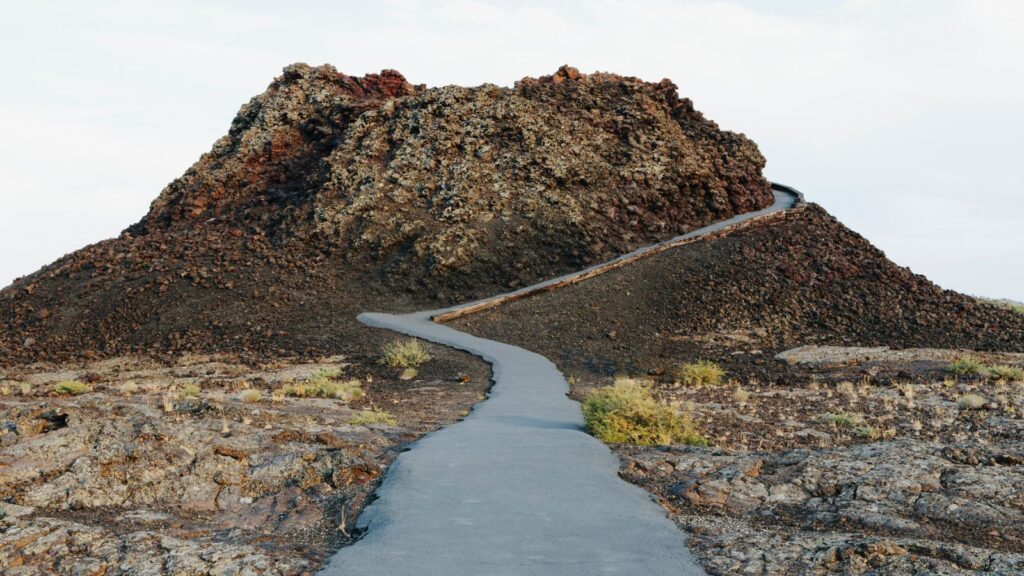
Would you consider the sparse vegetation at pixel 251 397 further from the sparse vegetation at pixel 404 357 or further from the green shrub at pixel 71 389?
the sparse vegetation at pixel 404 357

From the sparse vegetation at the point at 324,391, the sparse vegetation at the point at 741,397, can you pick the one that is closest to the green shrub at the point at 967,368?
the sparse vegetation at the point at 741,397

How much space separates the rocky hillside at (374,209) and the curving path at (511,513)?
16568 millimetres

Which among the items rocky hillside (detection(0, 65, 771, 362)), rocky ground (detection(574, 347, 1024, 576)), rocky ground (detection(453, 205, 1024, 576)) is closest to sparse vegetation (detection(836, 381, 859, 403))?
rocky ground (detection(453, 205, 1024, 576))

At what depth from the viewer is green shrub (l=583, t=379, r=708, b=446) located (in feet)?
38.6

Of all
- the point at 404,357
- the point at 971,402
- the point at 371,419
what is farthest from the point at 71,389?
the point at 971,402

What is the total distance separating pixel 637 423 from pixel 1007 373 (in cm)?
1247

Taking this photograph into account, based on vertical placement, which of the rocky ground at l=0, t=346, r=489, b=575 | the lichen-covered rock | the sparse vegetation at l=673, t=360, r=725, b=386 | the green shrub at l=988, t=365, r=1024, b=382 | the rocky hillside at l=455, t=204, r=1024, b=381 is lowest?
the rocky ground at l=0, t=346, r=489, b=575

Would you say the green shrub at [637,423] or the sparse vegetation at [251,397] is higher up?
the green shrub at [637,423]

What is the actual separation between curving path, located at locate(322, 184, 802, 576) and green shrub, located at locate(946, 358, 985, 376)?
12.7 m

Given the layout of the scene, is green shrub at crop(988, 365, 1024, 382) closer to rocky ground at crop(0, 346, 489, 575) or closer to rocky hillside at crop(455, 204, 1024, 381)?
rocky hillside at crop(455, 204, 1024, 381)

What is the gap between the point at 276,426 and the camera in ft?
37.9

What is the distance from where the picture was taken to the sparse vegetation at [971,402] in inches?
579

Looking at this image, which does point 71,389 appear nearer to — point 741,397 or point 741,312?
point 741,397

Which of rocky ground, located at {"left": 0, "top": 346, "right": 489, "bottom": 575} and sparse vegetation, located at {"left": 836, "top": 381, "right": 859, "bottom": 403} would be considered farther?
sparse vegetation, located at {"left": 836, "top": 381, "right": 859, "bottom": 403}
